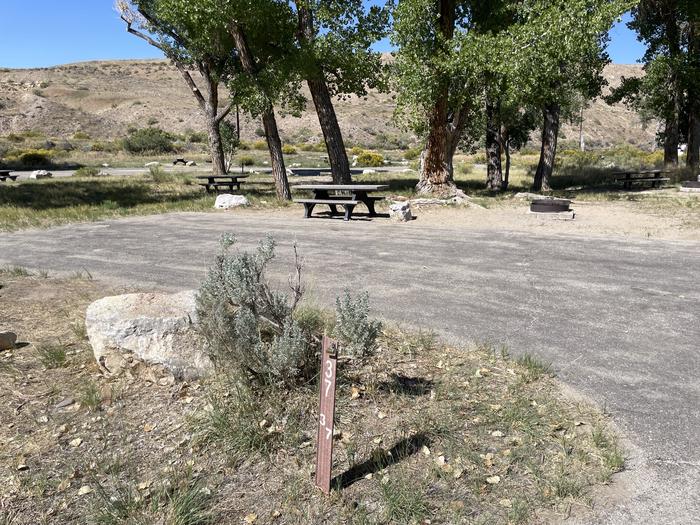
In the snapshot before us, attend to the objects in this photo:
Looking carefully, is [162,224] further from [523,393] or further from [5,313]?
[523,393]

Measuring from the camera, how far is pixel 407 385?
3.77 metres

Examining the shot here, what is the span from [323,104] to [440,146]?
3.63m

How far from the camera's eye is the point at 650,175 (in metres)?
20.0

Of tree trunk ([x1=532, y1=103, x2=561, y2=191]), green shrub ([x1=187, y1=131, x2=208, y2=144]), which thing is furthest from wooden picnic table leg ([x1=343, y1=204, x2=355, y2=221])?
green shrub ([x1=187, y1=131, x2=208, y2=144])

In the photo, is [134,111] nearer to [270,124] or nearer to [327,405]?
[270,124]

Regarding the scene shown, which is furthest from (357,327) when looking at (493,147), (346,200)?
(493,147)

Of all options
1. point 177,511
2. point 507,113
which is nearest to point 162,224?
point 177,511

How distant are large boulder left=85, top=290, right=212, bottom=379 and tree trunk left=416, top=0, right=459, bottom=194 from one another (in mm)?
12631

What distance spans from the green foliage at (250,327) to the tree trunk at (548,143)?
16.4 meters

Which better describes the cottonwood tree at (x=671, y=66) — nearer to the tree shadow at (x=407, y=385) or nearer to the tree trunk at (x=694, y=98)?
the tree trunk at (x=694, y=98)

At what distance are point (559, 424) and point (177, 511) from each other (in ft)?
7.22

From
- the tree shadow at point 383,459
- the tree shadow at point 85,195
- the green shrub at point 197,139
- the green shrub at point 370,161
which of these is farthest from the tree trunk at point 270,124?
the green shrub at point 197,139

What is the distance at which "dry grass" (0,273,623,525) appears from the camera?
2.58m

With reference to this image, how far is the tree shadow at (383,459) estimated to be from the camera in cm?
278
